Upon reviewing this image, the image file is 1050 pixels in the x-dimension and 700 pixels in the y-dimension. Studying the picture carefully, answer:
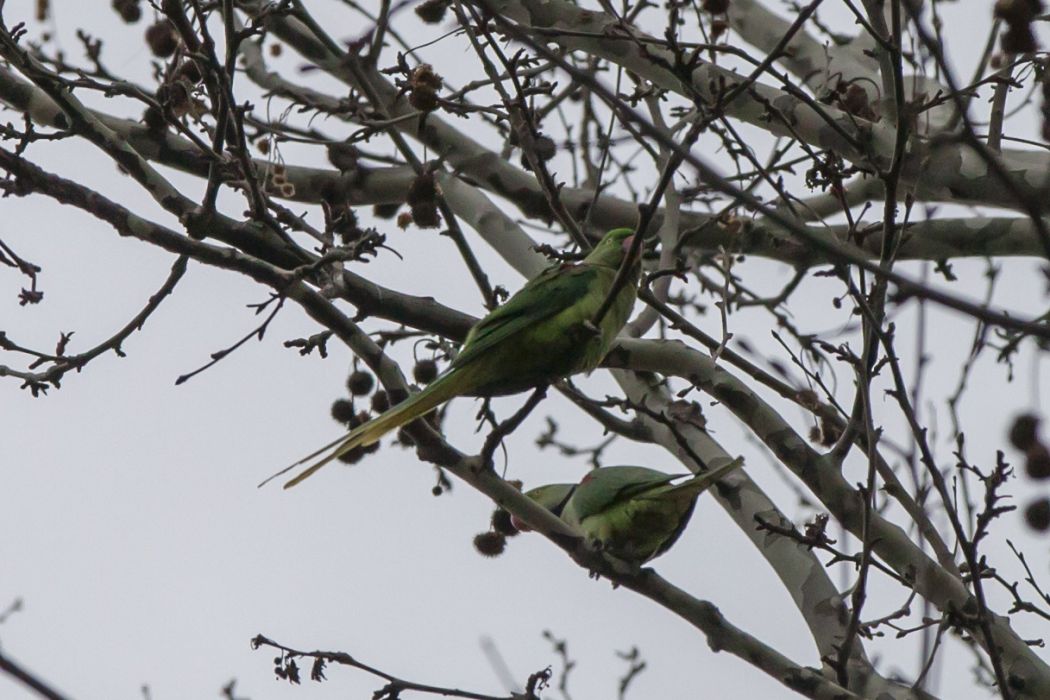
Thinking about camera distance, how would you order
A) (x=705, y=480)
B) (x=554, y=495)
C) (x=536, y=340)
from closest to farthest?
(x=536, y=340) → (x=705, y=480) → (x=554, y=495)

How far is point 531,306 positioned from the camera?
4223mm

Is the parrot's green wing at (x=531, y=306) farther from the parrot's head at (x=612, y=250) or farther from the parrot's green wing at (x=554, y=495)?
the parrot's green wing at (x=554, y=495)

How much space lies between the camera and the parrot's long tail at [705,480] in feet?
14.1

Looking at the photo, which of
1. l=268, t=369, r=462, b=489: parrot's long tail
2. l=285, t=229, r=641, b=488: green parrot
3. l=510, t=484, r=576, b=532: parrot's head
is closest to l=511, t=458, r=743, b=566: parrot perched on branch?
l=510, t=484, r=576, b=532: parrot's head

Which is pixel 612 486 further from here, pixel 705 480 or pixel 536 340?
pixel 536 340

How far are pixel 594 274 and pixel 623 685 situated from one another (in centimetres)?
190

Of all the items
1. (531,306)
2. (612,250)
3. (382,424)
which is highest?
(612,250)

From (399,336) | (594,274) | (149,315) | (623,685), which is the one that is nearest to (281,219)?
(149,315)

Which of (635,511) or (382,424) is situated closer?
(382,424)

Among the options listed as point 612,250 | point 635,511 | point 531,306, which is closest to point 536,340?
point 531,306

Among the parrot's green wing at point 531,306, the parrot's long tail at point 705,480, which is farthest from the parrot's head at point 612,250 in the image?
the parrot's long tail at point 705,480

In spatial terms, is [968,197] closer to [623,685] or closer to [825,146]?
[825,146]

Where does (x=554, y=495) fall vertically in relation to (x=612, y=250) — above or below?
below

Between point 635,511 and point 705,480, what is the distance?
471 millimetres
